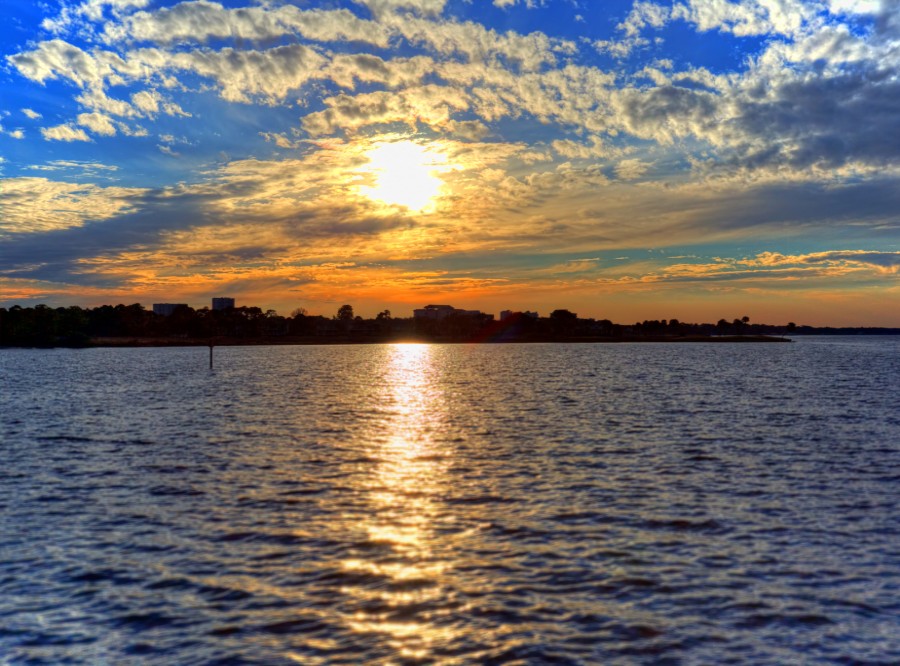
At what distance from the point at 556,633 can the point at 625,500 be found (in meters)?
12.7

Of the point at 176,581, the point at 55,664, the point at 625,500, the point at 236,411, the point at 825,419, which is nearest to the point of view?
the point at 55,664

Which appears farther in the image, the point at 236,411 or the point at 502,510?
the point at 236,411

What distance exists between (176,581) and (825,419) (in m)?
51.1

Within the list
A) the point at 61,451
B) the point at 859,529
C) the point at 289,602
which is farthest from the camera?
the point at 61,451

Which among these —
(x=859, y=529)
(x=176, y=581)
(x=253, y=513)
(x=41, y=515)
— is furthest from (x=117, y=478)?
(x=859, y=529)

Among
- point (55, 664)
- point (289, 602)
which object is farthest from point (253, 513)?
point (55, 664)

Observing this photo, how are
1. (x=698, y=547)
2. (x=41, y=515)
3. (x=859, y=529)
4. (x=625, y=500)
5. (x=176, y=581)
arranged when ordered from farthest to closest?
(x=625, y=500) < (x=41, y=515) < (x=859, y=529) < (x=698, y=547) < (x=176, y=581)

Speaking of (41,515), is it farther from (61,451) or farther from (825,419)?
(825,419)

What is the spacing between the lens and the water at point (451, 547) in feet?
48.2

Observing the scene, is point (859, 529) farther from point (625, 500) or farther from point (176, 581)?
point (176, 581)

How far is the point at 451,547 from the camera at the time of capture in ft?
69.2

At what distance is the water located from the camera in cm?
1470

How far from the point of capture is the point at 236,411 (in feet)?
204

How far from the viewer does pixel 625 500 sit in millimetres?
26844
